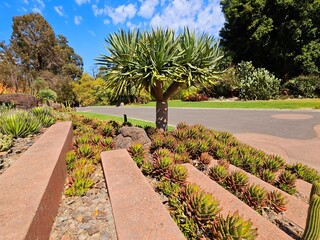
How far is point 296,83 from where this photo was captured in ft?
68.9

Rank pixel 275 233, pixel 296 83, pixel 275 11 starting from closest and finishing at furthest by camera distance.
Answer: pixel 275 233 → pixel 296 83 → pixel 275 11

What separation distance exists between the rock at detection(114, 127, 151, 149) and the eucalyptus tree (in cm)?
115

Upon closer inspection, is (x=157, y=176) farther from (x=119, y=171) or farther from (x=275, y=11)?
(x=275, y=11)

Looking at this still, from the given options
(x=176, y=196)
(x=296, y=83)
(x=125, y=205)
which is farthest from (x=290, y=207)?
(x=296, y=83)

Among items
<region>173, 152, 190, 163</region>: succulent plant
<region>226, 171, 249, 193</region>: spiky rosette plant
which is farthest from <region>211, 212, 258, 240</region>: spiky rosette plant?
<region>173, 152, 190, 163</region>: succulent plant

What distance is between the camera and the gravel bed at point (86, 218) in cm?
196

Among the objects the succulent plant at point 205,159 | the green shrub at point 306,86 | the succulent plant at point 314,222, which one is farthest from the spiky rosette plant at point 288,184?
the green shrub at point 306,86

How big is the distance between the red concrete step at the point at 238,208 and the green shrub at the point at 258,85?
67.7 ft

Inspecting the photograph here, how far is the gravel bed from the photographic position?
1963 mm

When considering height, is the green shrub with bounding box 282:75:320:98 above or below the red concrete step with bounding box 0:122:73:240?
above

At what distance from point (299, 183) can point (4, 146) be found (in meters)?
5.87

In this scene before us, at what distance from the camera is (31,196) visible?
6.28 ft

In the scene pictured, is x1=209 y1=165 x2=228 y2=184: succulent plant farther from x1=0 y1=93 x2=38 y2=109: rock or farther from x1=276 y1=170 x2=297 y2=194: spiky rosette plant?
x1=0 y1=93 x2=38 y2=109: rock

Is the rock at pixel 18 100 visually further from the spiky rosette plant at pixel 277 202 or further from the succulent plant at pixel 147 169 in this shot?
the spiky rosette plant at pixel 277 202
